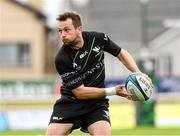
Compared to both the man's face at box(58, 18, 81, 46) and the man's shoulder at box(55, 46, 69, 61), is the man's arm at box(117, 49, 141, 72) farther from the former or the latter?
the man's face at box(58, 18, 81, 46)

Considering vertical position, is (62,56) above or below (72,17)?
below

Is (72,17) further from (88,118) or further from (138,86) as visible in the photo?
(88,118)

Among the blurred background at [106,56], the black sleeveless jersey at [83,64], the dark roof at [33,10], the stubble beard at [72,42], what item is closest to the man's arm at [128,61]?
the black sleeveless jersey at [83,64]

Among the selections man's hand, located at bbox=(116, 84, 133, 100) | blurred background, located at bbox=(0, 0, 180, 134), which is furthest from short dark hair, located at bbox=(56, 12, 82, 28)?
blurred background, located at bbox=(0, 0, 180, 134)

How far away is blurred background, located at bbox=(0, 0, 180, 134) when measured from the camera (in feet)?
Result: 83.3

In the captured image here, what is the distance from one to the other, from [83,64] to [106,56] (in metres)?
32.9

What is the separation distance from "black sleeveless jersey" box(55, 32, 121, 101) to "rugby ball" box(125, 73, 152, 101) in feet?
1.95

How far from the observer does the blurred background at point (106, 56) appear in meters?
25.4

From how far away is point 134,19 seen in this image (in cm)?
4906

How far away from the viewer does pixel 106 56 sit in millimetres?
42875

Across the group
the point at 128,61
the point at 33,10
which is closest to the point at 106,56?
the point at 33,10

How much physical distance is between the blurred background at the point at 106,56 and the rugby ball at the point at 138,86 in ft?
48.7

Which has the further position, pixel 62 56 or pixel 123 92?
pixel 62 56

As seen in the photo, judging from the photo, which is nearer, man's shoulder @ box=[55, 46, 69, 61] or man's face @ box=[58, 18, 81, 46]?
man's face @ box=[58, 18, 81, 46]
